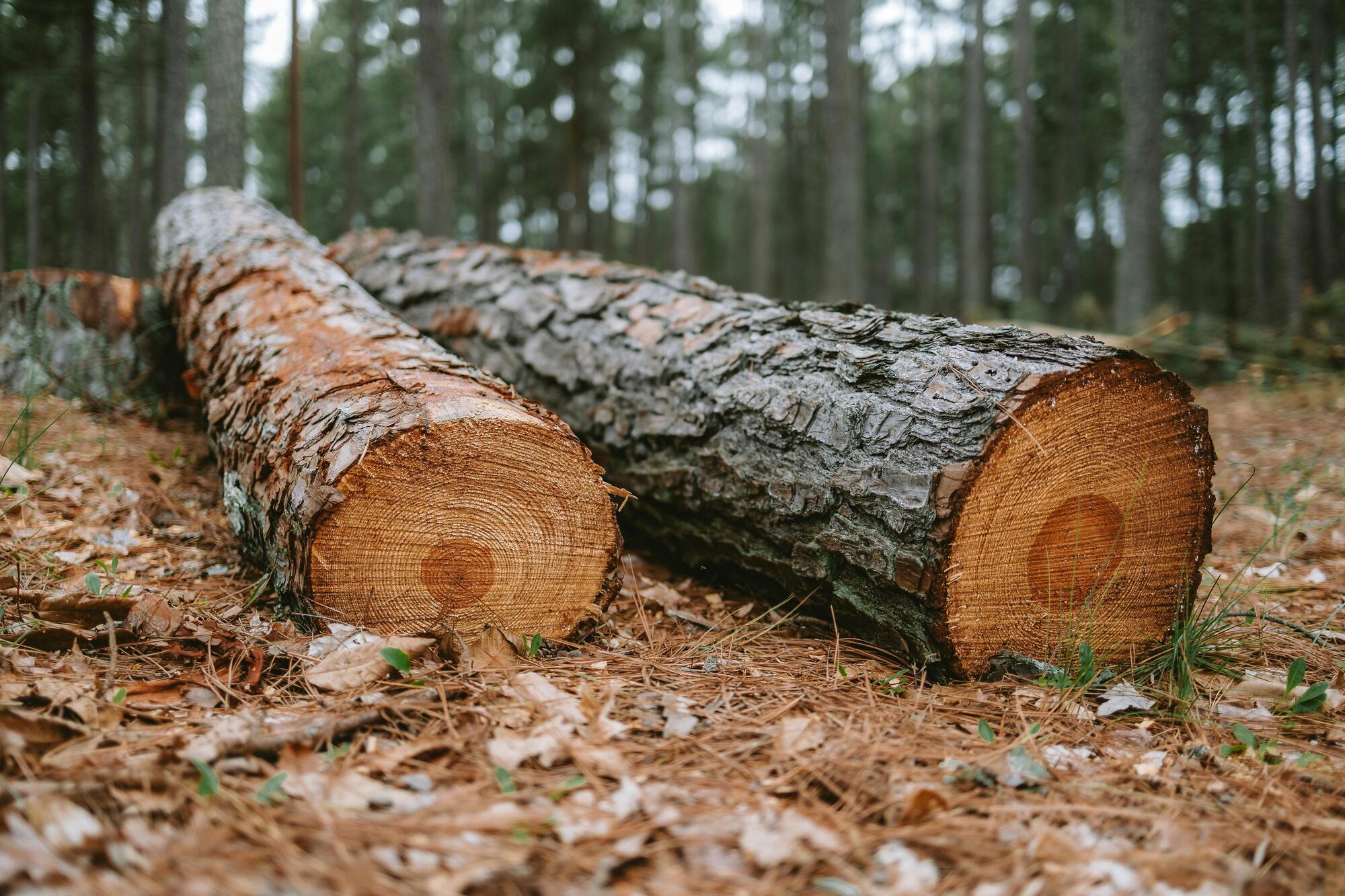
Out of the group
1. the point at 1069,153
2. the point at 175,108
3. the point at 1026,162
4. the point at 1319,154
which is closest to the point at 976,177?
the point at 1026,162

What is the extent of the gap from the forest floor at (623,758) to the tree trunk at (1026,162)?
13283 millimetres

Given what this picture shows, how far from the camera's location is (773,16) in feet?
56.5

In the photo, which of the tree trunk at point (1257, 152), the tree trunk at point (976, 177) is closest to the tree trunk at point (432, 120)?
the tree trunk at point (976, 177)

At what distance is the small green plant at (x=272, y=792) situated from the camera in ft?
3.96

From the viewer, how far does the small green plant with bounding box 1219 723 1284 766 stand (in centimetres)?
154

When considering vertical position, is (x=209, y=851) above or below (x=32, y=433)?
below

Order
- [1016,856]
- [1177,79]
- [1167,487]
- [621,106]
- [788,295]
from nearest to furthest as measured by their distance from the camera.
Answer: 1. [1016,856]
2. [1167,487]
3. [1177,79]
4. [788,295]
5. [621,106]

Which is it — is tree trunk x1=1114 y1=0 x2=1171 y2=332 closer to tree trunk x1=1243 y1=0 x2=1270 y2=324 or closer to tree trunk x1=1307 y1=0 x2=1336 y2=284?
tree trunk x1=1307 y1=0 x2=1336 y2=284

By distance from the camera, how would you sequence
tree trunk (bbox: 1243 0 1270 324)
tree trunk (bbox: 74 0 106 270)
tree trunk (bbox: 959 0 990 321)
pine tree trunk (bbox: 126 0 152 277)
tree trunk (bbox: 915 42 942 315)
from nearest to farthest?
tree trunk (bbox: 74 0 106 270) → pine tree trunk (bbox: 126 0 152 277) → tree trunk (bbox: 1243 0 1270 324) → tree trunk (bbox: 959 0 990 321) → tree trunk (bbox: 915 42 942 315)

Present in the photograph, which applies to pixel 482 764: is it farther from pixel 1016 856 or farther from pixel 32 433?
pixel 32 433

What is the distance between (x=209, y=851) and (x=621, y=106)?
1006 inches

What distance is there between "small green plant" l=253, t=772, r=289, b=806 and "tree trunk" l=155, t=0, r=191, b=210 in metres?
7.03

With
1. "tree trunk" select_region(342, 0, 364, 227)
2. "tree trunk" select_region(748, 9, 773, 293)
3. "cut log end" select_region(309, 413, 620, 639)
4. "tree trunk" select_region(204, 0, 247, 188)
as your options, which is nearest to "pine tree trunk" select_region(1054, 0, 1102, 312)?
"tree trunk" select_region(748, 9, 773, 293)

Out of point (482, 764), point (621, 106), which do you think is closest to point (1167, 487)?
point (482, 764)
